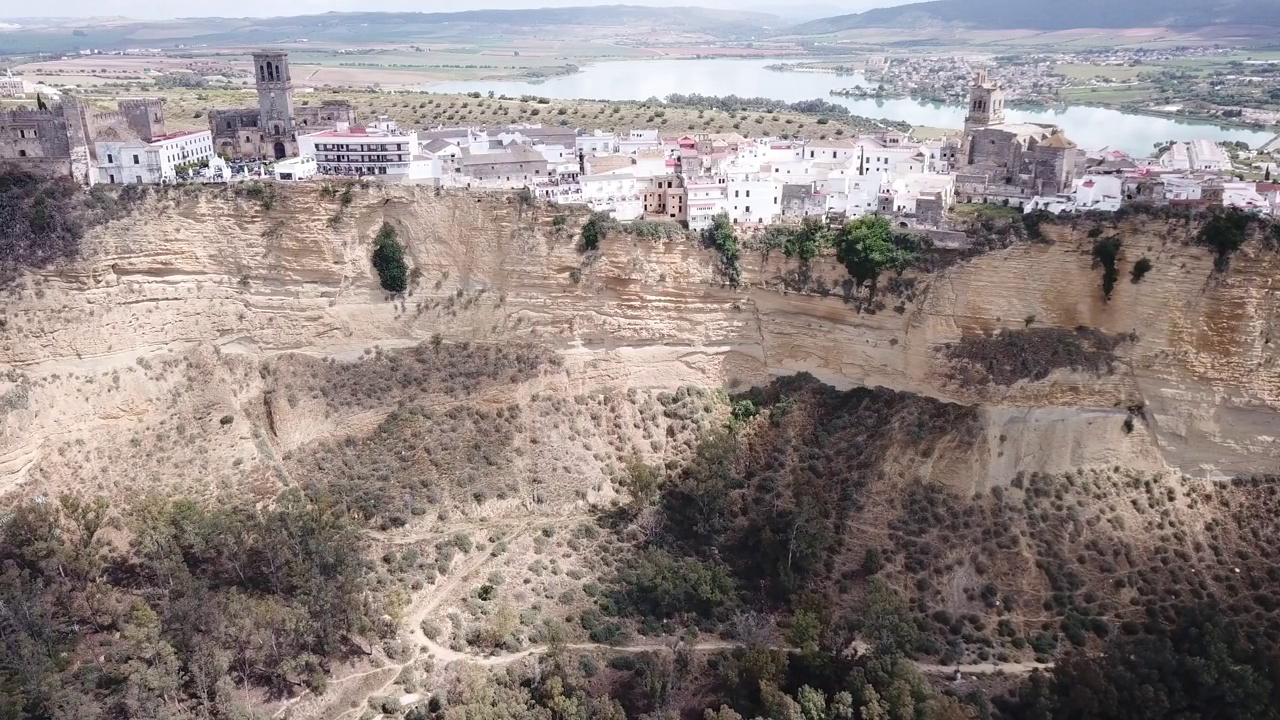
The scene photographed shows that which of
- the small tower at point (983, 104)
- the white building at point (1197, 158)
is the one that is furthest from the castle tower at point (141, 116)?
the white building at point (1197, 158)

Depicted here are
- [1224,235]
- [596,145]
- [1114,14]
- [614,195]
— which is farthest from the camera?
[1114,14]

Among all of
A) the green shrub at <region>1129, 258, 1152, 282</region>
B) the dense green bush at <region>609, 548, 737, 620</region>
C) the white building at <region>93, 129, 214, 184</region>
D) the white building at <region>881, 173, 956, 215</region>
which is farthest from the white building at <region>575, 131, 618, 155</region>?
the green shrub at <region>1129, 258, 1152, 282</region>

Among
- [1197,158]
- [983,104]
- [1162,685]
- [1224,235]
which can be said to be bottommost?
[1162,685]

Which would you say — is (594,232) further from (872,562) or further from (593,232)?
(872,562)

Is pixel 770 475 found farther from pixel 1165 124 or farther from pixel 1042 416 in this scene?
pixel 1165 124

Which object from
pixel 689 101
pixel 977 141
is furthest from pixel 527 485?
pixel 689 101

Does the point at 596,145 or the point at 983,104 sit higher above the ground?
the point at 983,104

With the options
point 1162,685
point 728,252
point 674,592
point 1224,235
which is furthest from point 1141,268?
point 674,592

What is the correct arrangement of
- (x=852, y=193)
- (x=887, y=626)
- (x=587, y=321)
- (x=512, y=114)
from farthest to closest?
(x=512, y=114) < (x=852, y=193) < (x=587, y=321) < (x=887, y=626)
